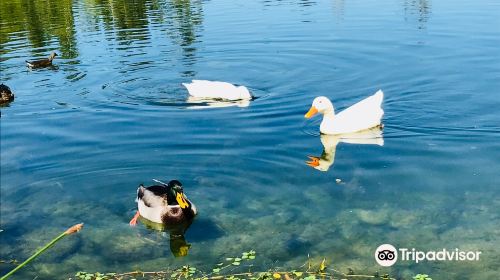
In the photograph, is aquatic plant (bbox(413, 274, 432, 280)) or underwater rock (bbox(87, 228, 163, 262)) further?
underwater rock (bbox(87, 228, 163, 262))

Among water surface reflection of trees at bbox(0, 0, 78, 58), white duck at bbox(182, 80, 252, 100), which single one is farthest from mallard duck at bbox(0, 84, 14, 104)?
water surface reflection of trees at bbox(0, 0, 78, 58)

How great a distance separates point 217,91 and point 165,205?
7941mm

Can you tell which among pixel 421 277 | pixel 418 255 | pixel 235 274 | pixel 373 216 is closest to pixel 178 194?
pixel 235 274

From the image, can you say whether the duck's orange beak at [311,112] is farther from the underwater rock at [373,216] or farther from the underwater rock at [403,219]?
the underwater rock at [403,219]

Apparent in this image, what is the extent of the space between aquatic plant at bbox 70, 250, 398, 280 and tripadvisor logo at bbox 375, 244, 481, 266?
500mm

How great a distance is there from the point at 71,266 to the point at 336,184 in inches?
213

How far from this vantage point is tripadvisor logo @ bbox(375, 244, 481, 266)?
957 cm

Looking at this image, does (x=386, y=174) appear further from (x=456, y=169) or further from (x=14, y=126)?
(x=14, y=126)

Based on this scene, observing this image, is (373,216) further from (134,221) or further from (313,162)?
(134,221)

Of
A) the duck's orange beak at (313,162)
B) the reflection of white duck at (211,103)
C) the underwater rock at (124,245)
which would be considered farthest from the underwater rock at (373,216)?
the reflection of white duck at (211,103)

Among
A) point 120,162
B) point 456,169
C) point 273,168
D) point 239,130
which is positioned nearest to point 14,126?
point 120,162

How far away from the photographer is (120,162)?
14383 millimetres

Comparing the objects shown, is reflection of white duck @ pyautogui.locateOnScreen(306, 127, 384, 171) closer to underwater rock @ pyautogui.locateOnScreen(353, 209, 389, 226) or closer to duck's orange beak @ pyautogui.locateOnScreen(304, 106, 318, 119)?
duck's orange beak @ pyautogui.locateOnScreen(304, 106, 318, 119)

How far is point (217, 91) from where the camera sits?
740 inches
